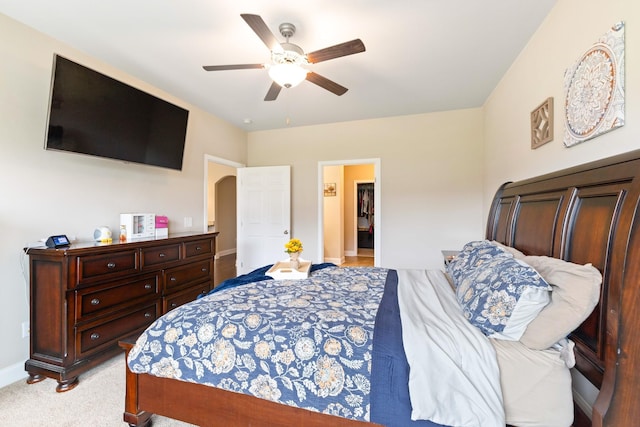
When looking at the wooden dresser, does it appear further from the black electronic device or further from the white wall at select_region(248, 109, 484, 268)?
the white wall at select_region(248, 109, 484, 268)

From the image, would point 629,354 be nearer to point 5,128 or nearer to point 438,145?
point 438,145

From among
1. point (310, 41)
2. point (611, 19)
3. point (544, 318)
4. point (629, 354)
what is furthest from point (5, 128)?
point (611, 19)

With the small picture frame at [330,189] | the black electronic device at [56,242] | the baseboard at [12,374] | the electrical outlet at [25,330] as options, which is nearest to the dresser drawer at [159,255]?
the black electronic device at [56,242]

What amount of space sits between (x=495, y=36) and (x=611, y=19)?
0.98 metres

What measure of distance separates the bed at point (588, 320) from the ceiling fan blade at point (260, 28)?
177 centimetres

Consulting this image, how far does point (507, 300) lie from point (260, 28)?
1.97 metres

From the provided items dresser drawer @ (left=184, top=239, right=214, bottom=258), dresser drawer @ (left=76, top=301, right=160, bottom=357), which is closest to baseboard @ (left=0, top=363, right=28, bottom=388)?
dresser drawer @ (left=76, top=301, right=160, bottom=357)

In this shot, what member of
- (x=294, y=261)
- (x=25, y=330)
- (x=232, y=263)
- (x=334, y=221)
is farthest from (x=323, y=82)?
(x=232, y=263)

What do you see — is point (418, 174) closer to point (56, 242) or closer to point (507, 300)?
point (507, 300)

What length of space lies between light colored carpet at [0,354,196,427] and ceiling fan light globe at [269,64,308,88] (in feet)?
7.73

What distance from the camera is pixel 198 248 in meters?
3.21

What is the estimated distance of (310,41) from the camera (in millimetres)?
2352

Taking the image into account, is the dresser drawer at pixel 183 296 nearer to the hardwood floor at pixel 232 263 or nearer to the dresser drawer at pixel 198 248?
the dresser drawer at pixel 198 248

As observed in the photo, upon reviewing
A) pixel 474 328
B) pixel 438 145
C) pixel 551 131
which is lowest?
pixel 474 328
